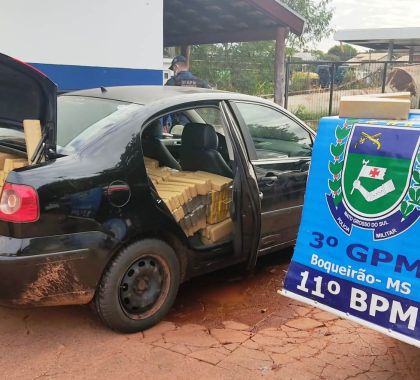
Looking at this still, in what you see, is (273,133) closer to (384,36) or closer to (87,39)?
(87,39)

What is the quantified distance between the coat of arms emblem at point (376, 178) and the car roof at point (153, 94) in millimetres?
1436

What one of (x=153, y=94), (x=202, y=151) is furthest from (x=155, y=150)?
(x=153, y=94)

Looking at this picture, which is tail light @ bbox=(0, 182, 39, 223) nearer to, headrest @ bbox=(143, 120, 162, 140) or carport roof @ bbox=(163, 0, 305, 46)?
headrest @ bbox=(143, 120, 162, 140)

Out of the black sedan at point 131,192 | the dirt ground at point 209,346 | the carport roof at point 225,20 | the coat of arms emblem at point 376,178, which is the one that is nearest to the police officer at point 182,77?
the carport roof at point 225,20

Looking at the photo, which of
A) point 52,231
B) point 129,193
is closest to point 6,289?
point 52,231

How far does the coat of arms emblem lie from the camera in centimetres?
233

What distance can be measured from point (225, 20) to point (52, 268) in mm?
9245

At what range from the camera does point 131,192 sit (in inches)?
123

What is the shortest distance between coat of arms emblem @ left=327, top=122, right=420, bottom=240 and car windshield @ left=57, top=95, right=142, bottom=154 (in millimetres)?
1516

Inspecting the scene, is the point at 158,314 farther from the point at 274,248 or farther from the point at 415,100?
the point at 415,100

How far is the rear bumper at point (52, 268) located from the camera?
9.11 feet

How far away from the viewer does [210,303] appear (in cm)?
383

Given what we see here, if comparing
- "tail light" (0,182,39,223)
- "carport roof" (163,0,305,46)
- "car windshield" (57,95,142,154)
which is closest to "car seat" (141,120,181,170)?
"car windshield" (57,95,142,154)

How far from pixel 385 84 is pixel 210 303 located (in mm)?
11134
